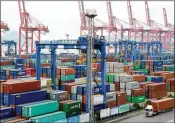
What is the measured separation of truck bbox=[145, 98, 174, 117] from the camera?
36375 mm

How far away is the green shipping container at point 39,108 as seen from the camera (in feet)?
90.4

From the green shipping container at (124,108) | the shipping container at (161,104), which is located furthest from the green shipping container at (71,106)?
the shipping container at (161,104)

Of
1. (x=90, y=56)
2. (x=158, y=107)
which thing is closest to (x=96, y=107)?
(x=90, y=56)

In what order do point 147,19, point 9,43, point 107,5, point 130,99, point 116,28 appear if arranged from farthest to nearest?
point 147,19
point 107,5
point 116,28
point 9,43
point 130,99

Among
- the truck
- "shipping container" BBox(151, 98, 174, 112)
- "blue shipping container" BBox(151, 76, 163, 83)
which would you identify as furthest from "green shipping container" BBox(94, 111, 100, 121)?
"blue shipping container" BBox(151, 76, 163, 83)

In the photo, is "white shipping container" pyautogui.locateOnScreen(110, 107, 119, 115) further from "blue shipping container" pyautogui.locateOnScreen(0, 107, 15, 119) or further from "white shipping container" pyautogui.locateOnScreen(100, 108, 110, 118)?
"blue shipping container" pyautogui.locateOnScreen(0, 107, 15, 119)

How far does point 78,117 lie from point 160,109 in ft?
37.6

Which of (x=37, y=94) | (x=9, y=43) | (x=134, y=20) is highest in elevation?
(x=134, y=20)

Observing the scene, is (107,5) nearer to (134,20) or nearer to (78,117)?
(134,20)

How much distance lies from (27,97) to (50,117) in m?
3.10

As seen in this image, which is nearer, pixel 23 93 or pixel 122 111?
pixel 23 93

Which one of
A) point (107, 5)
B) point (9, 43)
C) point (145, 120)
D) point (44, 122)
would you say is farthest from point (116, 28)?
point (44, 122)

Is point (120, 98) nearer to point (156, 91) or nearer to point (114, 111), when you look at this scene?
point (114, 111)

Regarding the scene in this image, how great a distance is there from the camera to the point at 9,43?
6950 centimetres
